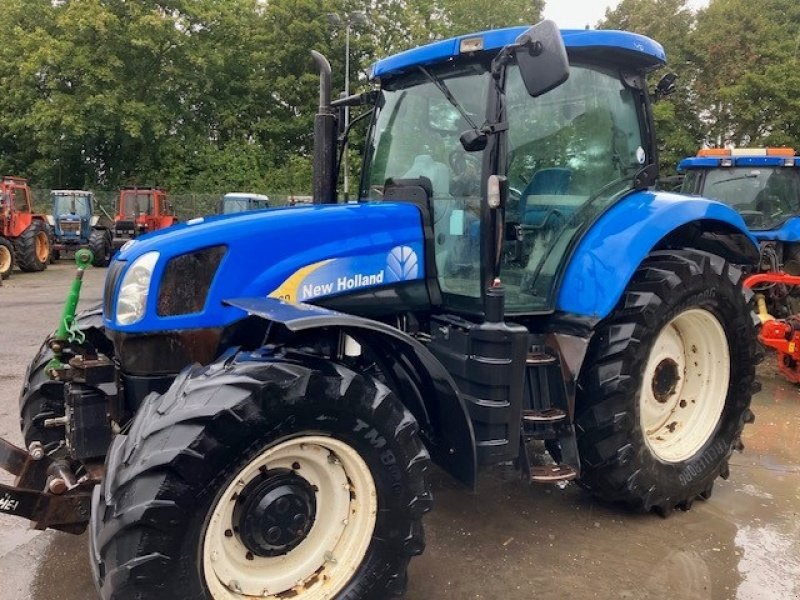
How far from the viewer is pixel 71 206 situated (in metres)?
20.1

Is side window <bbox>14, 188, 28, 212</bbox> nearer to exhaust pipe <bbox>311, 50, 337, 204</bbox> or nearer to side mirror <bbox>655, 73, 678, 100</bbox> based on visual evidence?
exhaust pipe <bbox>311, 50, 337, 204</bbox>

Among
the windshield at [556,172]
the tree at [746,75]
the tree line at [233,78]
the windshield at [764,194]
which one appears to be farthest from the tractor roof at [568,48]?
the tree at [746,75]

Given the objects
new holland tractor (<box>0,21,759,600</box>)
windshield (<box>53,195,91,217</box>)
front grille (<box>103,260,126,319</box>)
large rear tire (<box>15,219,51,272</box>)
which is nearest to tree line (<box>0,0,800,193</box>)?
windshield (<box>53,195,91,217</box>)

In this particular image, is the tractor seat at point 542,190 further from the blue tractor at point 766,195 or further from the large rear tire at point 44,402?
the blue tractor at point 766,195

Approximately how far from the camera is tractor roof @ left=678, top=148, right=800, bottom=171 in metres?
8.17

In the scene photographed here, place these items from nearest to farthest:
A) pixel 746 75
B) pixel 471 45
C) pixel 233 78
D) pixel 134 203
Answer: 1. pixel 471 45
2. pixel 134 203
3. pixel 746 75
4. pixel 233 78

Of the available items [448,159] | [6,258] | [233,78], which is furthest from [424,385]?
[233,78]

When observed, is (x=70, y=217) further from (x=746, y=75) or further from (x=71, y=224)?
(x=746, y=75)

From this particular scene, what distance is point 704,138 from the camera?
83.1 ft

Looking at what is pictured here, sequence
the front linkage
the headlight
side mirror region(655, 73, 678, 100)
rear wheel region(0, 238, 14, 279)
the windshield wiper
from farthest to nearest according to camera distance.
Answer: rear wheel region(0, 238, 14, 279) < side mirror region(655, 73, 678, 100) < the windshield wiper < the headlight < the front linkage

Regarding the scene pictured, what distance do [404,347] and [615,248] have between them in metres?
1.31

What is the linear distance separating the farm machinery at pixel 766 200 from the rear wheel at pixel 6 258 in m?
14.5

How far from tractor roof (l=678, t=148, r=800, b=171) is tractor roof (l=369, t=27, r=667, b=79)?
5248mm

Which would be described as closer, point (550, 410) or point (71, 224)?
point (550, 410)
